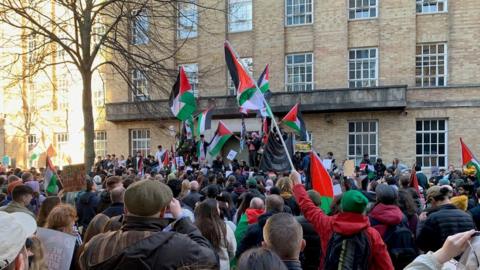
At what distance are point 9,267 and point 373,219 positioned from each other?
3.94 metres

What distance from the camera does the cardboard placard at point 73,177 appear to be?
25.6ft

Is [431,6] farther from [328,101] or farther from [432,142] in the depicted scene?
[328,101]

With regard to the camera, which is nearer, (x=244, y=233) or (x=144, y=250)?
(x=144, y=250)

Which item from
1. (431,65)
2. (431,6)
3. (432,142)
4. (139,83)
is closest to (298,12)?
(431,6)

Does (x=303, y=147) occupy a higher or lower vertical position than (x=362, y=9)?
lower

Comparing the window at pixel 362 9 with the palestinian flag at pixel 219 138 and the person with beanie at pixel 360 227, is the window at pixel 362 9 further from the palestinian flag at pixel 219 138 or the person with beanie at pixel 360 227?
the person with beanie at pixel 360 227

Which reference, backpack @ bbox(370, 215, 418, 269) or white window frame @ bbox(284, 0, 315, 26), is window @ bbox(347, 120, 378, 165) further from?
backpack @ bbox(370, 215, 418, 269)

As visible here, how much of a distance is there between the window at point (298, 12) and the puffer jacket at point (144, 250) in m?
24.5

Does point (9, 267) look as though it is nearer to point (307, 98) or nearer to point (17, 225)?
point (17, 225)

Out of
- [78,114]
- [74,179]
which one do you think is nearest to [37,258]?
[74,179]

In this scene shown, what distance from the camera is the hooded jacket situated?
4883mm

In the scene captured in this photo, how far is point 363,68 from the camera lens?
80.4ft

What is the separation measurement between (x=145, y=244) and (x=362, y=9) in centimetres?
2429

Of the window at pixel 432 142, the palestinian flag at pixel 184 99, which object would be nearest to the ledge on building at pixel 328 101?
the window at pixel 432 142
